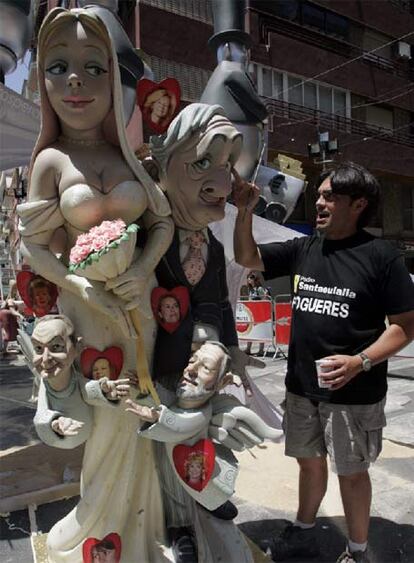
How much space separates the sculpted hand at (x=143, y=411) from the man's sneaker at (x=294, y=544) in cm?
108

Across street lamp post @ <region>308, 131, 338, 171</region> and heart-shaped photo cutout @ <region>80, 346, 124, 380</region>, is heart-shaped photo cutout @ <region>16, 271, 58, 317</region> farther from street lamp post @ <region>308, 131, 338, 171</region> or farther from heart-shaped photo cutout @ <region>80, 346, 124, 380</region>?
street lamp post @ <region>308, 131, 338, 171</region>

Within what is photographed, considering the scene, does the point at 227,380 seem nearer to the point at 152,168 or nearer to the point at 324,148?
the point at 152,168

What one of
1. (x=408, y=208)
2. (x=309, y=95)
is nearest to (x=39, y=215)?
(x=309, y=95)

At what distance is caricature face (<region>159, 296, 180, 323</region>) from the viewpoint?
1.86 metres

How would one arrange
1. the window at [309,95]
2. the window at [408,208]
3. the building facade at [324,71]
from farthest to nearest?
the window at [408,208], the window at [309,95], the building facade at [324,71]

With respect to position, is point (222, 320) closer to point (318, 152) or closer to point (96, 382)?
A: point (96, 382)

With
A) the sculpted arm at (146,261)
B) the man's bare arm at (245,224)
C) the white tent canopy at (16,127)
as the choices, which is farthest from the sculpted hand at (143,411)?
the white tent canopy at (16,127)

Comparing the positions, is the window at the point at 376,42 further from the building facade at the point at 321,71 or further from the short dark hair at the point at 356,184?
the short dark hair at the point at 356,184

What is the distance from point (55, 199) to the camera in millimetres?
1801

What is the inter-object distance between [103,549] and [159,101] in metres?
1.70

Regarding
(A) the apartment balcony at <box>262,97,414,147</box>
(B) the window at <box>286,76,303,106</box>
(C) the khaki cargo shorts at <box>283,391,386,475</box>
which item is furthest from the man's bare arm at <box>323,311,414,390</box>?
(B) the window at <box>286,76,303,106</box>

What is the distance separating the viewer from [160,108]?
6.59ft

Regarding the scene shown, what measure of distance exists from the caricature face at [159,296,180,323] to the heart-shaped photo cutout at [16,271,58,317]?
1.43ft

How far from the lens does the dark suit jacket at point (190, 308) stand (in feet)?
6.13
